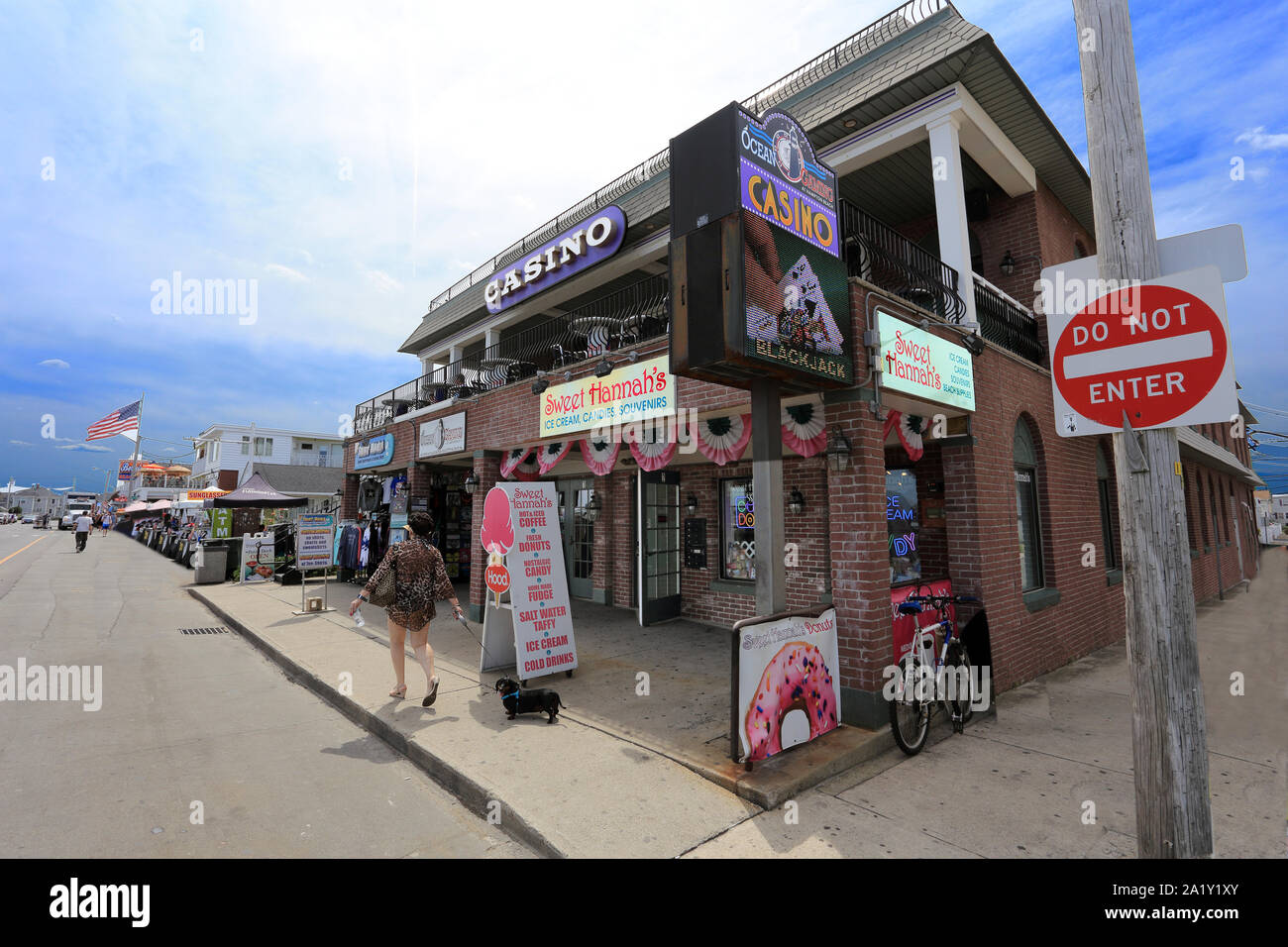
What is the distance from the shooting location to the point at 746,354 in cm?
407

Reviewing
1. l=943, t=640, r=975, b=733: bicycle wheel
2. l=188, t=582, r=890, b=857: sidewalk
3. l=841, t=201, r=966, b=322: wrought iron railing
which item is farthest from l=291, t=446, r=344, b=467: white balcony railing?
l=943, t=640, r=975, b=733: bicycle wheel

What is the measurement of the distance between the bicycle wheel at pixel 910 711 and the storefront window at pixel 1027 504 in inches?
161

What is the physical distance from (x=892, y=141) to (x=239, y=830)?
9.94 metres

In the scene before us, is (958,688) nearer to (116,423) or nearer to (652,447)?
(652,447)

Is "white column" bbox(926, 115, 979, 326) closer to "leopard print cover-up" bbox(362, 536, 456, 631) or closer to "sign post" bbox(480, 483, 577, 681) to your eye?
"sign post" bbox(480, 483, 577, 681)

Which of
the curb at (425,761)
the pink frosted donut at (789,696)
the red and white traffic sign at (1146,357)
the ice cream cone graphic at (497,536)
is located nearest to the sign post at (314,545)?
the curb at (425,761)

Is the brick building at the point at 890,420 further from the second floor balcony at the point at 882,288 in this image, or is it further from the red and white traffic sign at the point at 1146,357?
the red and white traffic sign at the point at 1146,357

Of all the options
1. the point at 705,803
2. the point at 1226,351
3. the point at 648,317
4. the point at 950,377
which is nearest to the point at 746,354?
the point at 1226,351

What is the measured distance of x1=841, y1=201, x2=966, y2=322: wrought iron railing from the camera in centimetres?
601

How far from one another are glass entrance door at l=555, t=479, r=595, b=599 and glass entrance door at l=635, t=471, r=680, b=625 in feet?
8.54

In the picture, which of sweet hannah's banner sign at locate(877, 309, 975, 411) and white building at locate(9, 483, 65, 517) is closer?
sweet hannah's banner sign at locate(877, 309, 975, 411)

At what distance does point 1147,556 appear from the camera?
99.6 inches

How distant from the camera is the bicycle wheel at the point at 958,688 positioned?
5.40 meters
